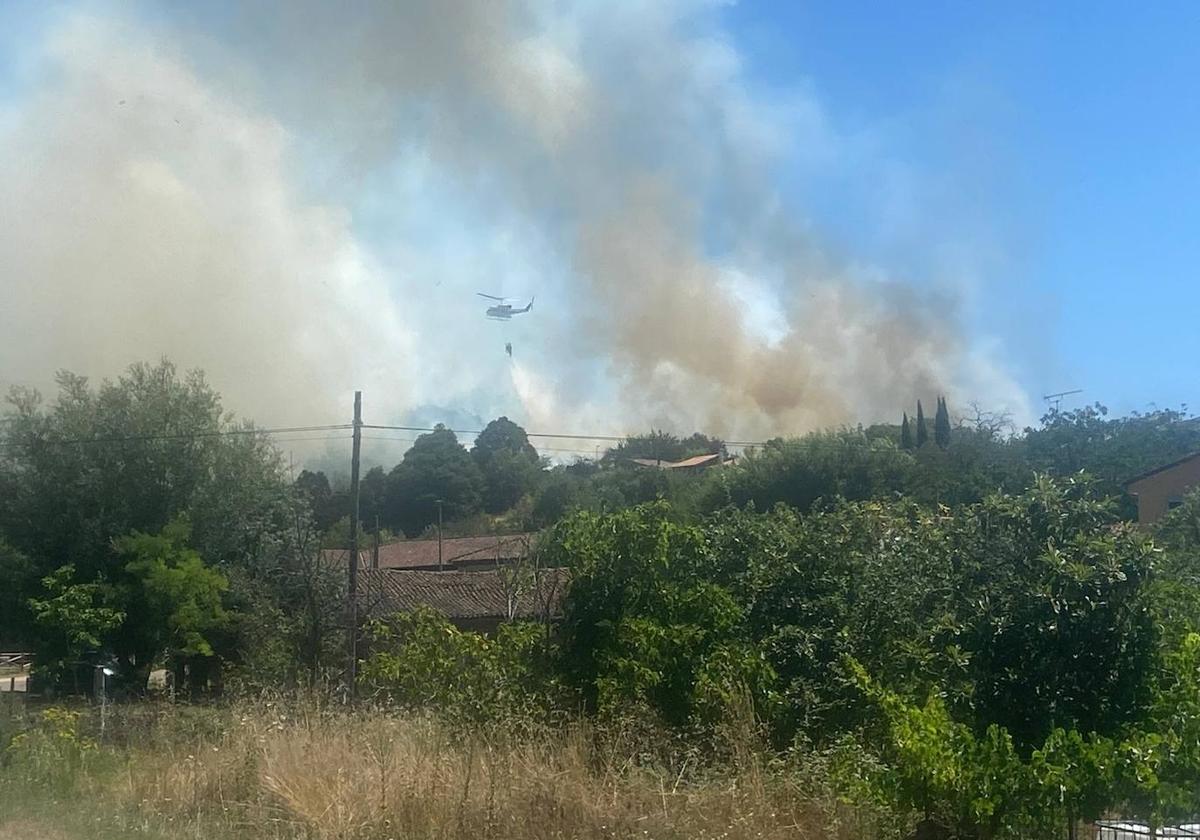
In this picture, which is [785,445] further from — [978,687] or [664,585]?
[978,687]

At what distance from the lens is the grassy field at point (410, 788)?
812cm

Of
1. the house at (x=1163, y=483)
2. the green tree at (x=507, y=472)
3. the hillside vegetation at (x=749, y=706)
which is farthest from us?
the green tree at (x=507, y=472)

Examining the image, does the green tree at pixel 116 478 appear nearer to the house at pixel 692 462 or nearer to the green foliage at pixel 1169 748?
the green foliage at pixel 1169 748

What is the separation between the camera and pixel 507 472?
74.0 m

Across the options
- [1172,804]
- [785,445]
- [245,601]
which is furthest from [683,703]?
[785,445]

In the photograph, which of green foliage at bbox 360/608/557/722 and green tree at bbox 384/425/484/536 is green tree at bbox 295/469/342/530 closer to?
green tree at bbox 384/425/484/536

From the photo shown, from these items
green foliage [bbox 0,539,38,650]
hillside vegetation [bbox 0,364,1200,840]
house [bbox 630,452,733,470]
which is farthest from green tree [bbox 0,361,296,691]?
house [bbox 630,452,733,470]

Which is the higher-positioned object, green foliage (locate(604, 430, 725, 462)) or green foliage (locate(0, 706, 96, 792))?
green foliage (locate(604, 430, 725, 462))

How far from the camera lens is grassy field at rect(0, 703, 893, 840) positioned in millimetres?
8125

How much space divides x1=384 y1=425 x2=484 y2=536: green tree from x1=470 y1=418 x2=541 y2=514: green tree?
815 millimetres

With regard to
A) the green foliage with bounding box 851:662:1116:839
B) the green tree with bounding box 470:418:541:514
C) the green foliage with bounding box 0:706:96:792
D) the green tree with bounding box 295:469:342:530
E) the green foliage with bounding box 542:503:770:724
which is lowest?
the green foliage with bounding box 0:706:96:792

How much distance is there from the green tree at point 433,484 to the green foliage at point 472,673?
58738mm

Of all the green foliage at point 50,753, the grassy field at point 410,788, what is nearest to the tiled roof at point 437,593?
the green foliage at point 50,753

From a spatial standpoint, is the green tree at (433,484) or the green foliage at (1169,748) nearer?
the green foliage at (1169,748)
